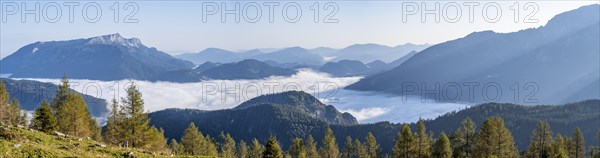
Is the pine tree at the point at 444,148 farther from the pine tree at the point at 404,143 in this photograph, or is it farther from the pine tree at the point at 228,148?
the pine tree at the point at 228,148

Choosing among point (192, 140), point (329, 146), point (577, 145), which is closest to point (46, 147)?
→ point (192, 140)

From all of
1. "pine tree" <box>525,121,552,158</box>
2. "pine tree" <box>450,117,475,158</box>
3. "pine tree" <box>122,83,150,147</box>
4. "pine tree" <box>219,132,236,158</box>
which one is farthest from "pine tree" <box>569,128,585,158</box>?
"pine tree" <box>122,83,150,147</box>

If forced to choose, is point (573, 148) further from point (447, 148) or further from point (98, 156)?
point (98, 156)

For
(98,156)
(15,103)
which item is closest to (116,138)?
(98,156)

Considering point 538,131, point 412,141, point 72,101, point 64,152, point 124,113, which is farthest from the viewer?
point 538,131

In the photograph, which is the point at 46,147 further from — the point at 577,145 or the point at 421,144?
the point at 577,145

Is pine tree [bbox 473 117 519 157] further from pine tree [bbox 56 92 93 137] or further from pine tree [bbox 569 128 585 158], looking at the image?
pine tree [bbox 56 92 93 137]
